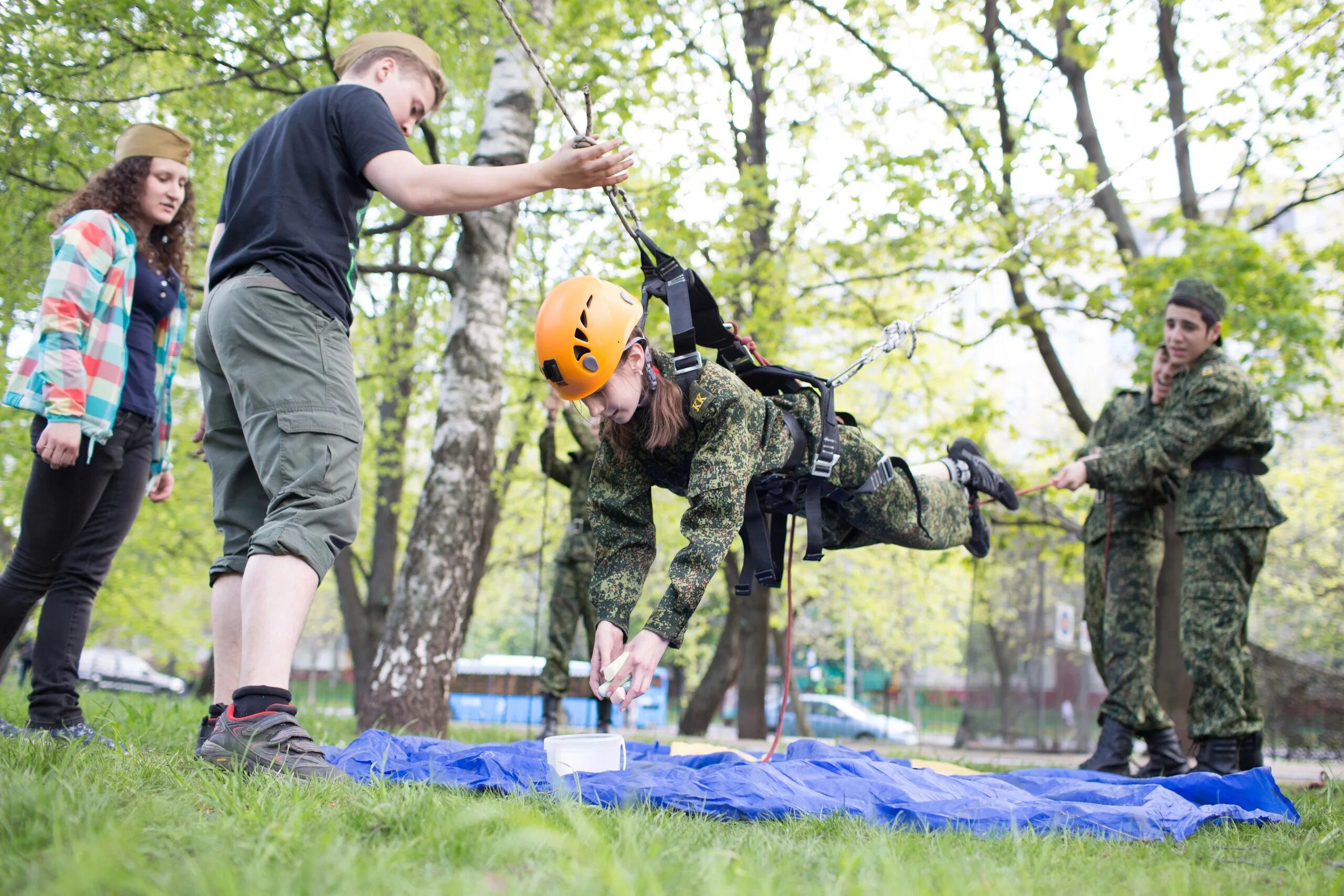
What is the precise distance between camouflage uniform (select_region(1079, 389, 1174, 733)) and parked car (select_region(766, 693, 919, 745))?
20262 millimetres

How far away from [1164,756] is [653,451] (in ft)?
12.9

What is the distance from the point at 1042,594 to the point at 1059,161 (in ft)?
25.1

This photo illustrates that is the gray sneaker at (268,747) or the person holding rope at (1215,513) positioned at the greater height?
the person holding rope at (1215,513)

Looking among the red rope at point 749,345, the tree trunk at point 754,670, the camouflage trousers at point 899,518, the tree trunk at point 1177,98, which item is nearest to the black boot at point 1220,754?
the camouflage trousers at point 899,518

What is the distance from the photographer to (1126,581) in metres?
5.78

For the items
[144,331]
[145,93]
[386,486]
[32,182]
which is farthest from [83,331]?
[386,486]

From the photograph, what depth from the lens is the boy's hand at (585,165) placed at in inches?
115

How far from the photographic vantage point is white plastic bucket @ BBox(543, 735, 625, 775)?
3.41 meters

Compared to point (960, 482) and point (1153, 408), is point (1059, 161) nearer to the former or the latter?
point (1153, 408)

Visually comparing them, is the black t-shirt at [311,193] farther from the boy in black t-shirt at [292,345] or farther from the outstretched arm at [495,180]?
the outstretched arm at [495,180]

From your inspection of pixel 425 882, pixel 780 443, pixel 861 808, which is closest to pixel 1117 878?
pixel 861 808

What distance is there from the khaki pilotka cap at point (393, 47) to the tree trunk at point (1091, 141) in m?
7.87

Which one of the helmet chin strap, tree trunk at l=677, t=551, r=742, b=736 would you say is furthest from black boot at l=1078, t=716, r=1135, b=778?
tree trunk at l=677, t=551, r=742, b=736

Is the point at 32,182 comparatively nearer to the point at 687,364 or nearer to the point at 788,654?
the point at 687,364
